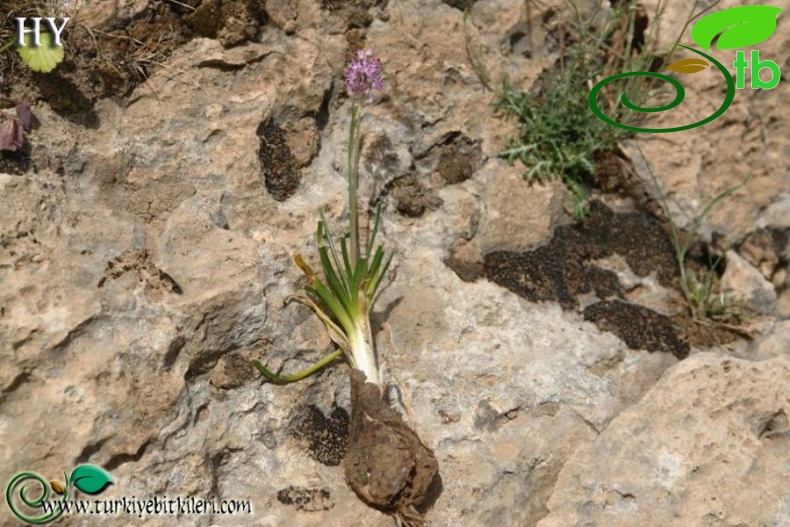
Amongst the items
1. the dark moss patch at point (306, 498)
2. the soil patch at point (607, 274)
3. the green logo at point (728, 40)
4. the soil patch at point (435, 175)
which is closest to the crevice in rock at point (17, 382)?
the dark moss patch at point (306, 498)

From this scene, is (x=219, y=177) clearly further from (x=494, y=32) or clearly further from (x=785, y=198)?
(x=785, y=198)

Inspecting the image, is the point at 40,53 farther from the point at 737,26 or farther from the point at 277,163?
the point at 737,26

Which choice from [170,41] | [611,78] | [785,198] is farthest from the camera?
[785,198]

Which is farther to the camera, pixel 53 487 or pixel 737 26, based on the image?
pixel 737 26

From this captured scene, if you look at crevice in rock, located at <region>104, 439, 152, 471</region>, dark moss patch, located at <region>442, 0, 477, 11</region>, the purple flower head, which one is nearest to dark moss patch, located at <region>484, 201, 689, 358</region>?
the purple flower head

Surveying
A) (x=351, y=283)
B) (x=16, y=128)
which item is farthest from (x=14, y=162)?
(x=351, y=283)

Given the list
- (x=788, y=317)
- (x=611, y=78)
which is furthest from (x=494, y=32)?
(x=788, y=317)

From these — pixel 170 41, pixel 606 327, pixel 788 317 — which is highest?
pixel 170 41
